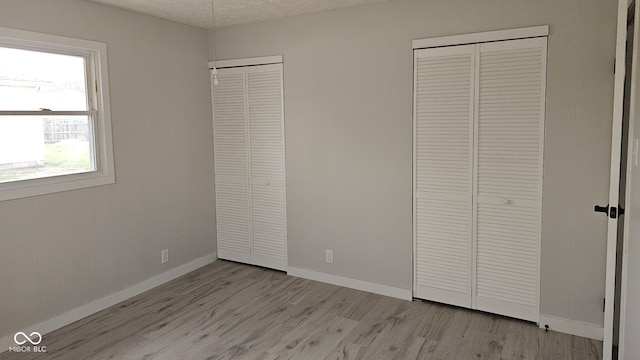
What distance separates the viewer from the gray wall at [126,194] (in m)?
3.10

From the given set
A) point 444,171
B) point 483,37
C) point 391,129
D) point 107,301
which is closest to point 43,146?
point 107,301

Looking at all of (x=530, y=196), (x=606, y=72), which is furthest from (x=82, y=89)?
(x=606, y=72)

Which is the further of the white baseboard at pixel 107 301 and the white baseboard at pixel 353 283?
the white baseboard at pixel 353 283

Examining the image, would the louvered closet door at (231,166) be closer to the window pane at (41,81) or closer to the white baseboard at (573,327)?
the window pane at (41,81)

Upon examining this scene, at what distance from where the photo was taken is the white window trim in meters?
3.04

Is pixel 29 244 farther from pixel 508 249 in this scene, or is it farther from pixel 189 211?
pixel 508 249

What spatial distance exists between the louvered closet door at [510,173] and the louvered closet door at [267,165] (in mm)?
1826

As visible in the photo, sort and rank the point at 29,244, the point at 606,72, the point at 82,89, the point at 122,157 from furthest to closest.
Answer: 1. the point at 122,157
2. the point at 82,89
3. the point at 29,244
4. the point at 606,72

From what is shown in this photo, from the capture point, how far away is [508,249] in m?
3.30

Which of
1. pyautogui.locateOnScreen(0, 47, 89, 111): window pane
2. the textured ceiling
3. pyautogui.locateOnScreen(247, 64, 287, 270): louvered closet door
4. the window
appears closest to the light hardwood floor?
pyautogui.locateOnScreen(247, 64, 287, 270): louvered closet door

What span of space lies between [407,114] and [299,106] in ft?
3.39

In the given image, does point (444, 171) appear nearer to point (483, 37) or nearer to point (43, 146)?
point (483, 37)

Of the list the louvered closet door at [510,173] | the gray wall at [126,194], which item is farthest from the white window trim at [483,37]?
the gray wall at [126,194]

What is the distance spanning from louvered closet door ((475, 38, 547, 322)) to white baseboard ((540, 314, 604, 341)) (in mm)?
84
